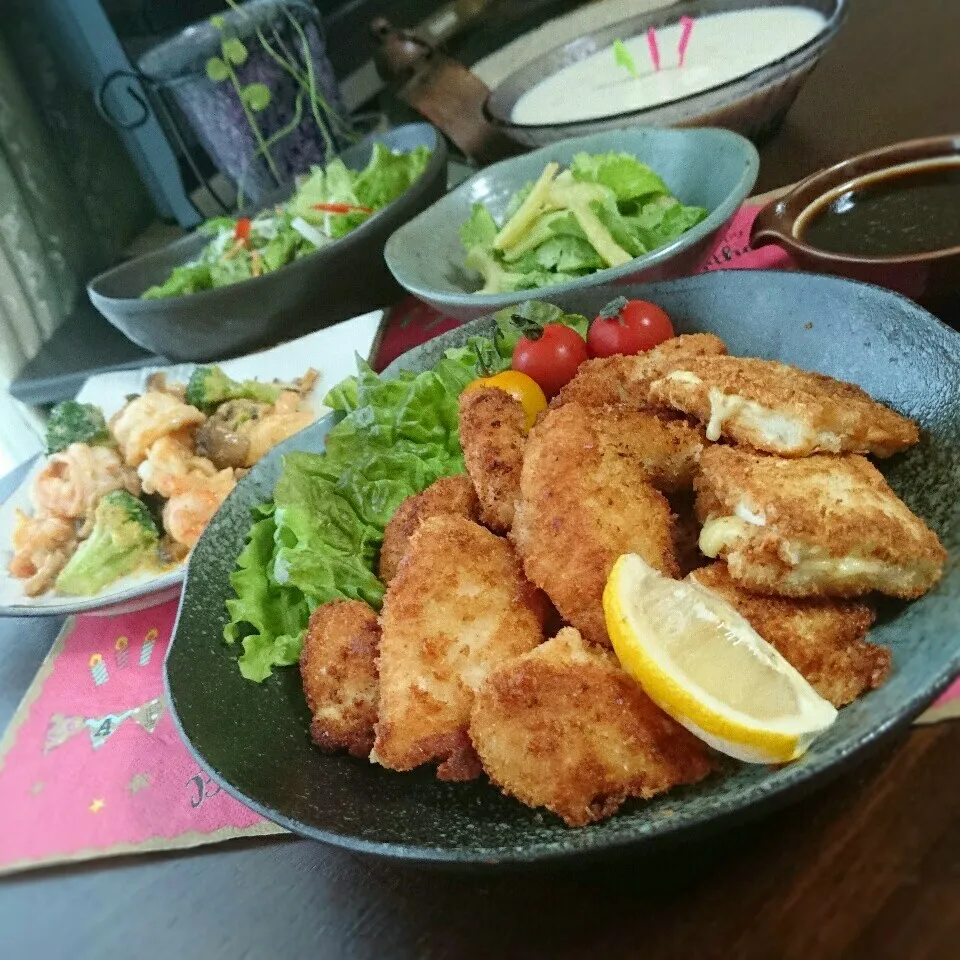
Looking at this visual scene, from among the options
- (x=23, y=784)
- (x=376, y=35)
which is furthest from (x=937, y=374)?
(x=376, y=35)

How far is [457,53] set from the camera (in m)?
3.72

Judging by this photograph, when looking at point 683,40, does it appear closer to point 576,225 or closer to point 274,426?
point 576,225

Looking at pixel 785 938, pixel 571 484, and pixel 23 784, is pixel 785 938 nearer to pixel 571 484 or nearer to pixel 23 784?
pixel 571 484

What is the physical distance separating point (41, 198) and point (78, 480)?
2317mm

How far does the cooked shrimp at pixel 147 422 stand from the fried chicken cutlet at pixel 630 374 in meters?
1.05

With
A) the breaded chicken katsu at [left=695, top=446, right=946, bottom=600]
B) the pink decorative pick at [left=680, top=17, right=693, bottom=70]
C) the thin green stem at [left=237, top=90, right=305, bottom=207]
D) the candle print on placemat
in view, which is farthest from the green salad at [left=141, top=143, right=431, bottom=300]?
the breaded chicken katsu at [left=695, top=446, right=946, bottom=600]

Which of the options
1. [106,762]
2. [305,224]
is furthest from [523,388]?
[305,224]

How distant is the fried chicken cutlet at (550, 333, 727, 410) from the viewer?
4.54 feet

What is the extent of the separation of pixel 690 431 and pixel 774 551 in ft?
1.06

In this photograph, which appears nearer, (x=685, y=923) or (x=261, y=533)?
(x=685, y=923)

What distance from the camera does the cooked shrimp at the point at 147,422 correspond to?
→ 198 cm

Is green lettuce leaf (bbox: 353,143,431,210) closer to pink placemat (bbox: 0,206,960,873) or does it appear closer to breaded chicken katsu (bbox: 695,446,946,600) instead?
pink placemat (bbox: 0,206,960,873)

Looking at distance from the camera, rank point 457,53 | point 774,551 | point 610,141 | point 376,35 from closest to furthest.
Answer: point 774,551
point 610,141
point 376,35
point 457,53

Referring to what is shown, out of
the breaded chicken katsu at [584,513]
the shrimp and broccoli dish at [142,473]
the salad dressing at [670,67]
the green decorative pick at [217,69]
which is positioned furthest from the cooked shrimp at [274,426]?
the green decorative pick at [217,69]
